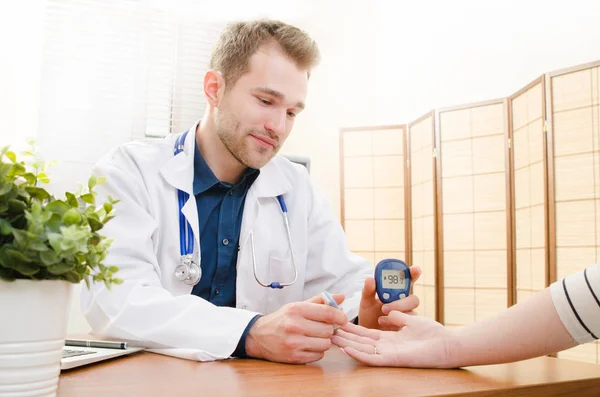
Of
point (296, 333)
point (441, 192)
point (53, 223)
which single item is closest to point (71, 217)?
point (53, 223)

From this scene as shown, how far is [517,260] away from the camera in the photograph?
3619mm

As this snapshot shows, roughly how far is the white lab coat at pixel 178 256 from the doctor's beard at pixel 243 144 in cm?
9

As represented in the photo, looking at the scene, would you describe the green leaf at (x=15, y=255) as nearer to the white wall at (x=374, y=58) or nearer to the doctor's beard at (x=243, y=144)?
the doctor's beard at (x=243, y=144)

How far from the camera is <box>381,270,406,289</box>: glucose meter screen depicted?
131cm

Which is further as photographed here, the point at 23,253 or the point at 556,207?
the point at 556,207

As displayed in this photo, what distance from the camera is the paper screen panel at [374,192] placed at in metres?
4.38

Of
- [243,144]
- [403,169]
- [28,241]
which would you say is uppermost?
[403,169]

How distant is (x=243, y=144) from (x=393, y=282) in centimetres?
69

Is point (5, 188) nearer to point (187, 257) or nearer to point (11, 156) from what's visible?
point (11, 156)

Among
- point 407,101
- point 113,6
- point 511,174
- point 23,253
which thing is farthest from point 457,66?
point 23,253

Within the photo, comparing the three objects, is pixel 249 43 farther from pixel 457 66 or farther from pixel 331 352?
pixel 457 66

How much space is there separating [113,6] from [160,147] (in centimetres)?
263

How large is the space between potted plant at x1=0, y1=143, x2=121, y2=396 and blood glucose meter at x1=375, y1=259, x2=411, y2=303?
79cm

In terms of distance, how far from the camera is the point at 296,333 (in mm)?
1082
